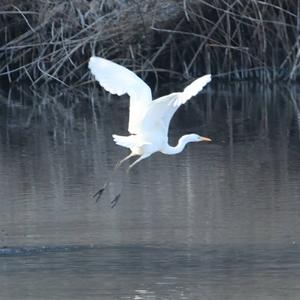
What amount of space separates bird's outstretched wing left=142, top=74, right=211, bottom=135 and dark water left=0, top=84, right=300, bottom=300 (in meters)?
0.59

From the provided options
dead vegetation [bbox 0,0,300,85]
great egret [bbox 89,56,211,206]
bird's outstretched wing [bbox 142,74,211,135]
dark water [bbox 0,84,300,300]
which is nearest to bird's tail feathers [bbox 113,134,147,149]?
great egret [bbox 89,56,211,206]

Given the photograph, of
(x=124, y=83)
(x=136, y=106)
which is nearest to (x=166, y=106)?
(x=136, y=106)

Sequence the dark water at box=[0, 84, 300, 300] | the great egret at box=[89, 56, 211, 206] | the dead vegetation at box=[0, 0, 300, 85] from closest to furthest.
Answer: the dark water at box=[0, 84, 300, 300]
the great egret at box=[89, 56, 211, 206]
the dead vegetation at box=[0, 0, 300, 85]

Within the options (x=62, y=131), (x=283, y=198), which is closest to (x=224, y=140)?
(x=62, y=131)

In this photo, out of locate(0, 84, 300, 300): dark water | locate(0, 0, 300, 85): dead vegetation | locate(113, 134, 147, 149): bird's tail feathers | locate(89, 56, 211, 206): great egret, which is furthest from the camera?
A: locate(0, 0, 300, 85): dead vegetation

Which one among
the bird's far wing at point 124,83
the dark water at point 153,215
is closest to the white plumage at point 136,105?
the bird's far wing at point 124,83

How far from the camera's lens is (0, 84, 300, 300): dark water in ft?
22.5

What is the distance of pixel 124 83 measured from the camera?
879 cm

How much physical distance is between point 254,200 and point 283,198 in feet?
0.72

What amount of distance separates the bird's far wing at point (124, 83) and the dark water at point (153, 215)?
0.72 m

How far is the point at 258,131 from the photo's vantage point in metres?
12.6

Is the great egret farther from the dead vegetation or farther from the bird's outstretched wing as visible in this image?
the dead vegetation

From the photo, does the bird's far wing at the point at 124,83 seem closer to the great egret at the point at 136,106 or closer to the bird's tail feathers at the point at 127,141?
the great egret at the point at 136,106

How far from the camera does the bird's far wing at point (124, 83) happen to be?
8.73 m
